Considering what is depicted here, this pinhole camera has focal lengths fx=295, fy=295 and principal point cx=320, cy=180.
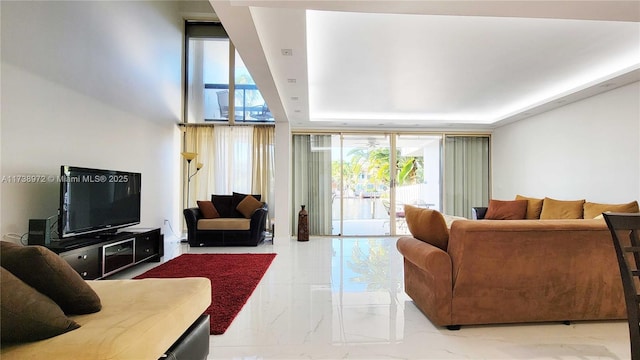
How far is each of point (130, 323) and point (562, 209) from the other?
5212mm

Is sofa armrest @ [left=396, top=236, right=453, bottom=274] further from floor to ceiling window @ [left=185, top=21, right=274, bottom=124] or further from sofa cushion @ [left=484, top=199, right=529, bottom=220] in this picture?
floor to ceiling window @ [left=185, top=21, right=274, bottom=124]

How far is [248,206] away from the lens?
5.69 m

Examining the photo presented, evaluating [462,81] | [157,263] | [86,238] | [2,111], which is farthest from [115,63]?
[462,81]

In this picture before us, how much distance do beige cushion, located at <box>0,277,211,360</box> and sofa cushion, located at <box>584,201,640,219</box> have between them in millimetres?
4364

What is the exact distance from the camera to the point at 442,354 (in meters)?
1.85

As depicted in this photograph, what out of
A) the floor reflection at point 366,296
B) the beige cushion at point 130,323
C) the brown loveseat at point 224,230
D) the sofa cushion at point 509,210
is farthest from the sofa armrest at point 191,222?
the sofa cushion at point 509,210

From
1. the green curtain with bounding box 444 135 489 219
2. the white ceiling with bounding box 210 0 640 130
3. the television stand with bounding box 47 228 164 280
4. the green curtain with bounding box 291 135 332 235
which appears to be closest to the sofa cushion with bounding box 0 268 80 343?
the white ceiling with bounding box 210 0 640 130

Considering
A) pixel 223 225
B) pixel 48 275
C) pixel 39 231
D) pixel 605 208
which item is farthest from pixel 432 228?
pixel 223 225

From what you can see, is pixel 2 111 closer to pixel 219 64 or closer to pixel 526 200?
pixel 219 64

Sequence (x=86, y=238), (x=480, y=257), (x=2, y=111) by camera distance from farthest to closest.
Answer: (x=86, y=238) → (x=2, y=111) → (x=480, y=257)

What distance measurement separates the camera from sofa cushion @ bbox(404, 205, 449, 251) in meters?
2.31

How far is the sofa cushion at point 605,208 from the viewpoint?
3.29m

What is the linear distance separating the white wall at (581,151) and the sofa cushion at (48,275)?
5.56 m

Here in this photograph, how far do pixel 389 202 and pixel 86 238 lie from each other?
17.6 feet
